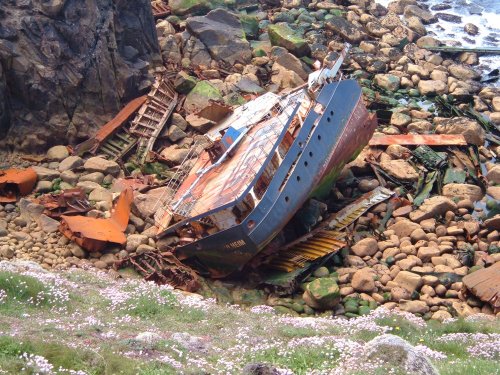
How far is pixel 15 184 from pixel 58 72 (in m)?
3.78

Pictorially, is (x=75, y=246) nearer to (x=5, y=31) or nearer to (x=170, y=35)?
(x=5, y=31)

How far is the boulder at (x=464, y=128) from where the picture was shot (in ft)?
70.7

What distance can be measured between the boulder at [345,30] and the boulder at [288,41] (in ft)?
10.6

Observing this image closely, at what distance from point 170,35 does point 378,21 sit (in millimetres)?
9812

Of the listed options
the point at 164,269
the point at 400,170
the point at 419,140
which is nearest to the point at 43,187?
the point at 164,269

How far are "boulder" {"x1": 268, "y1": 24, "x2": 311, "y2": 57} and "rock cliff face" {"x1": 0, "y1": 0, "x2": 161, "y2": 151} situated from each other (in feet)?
19.7

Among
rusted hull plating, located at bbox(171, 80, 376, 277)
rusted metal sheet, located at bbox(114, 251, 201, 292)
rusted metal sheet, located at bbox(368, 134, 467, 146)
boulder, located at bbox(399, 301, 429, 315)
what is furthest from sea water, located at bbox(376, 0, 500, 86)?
rusted metal sheet, located at bbox(114, 251, 201, 292)

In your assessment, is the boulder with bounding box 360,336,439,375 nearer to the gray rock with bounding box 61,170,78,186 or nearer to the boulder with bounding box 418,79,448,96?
the gray rock with bounding box 61,170,78,186

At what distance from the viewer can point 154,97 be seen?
21.3 m

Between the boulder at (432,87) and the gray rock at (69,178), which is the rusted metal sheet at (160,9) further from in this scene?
the gray rock at (69,178)

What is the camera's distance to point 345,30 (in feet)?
94.2

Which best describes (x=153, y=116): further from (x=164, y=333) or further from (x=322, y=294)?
(x=164, y=333)

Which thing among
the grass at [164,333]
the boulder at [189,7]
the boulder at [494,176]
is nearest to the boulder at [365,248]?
the grass at [164,333]

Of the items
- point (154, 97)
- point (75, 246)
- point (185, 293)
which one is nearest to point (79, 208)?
point (75, 246)
